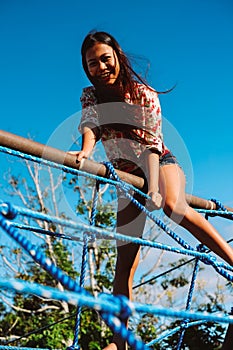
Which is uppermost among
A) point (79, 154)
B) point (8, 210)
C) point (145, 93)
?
point (145, 93)

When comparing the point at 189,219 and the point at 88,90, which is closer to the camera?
the point at 189,219

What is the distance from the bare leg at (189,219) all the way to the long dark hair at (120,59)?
30cm

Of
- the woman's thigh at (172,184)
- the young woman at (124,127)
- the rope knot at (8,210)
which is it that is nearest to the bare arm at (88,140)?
the young woman at (124,127)

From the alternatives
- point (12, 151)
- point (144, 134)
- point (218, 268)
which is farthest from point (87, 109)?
point (218, 268)

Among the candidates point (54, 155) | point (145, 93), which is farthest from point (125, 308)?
point (145, 93)

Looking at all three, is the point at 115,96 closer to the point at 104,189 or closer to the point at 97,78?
the point at 97,78

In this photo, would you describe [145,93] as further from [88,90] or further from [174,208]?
[174,208]

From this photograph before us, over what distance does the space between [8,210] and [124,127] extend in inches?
32.2

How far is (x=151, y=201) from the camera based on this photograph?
121 centimetres

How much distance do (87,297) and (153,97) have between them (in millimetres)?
1008

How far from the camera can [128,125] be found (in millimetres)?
1377

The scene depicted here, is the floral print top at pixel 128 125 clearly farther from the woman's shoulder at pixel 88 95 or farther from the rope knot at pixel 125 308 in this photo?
the rope knot at pixel 125 308

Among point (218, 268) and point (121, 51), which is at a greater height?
point (121, 51)

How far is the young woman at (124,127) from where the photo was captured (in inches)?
52.4
